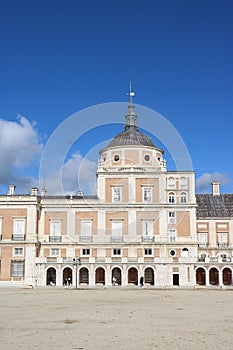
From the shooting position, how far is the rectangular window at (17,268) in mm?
49656

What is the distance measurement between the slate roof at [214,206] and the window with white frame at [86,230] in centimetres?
1378

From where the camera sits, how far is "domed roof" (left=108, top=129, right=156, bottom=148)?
56312mm

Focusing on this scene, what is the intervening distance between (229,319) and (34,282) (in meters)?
34.0

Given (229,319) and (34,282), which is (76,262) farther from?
(229,319)

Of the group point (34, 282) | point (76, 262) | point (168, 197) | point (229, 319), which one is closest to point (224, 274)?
point (168, 197)

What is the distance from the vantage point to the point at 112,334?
14.3 meters

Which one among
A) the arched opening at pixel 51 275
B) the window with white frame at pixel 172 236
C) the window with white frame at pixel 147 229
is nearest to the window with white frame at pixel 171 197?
the window with white frame at pixel 147 229

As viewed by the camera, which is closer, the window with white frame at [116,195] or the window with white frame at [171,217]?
the window with white frame at [171,217]

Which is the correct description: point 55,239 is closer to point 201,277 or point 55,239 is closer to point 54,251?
point 54,251

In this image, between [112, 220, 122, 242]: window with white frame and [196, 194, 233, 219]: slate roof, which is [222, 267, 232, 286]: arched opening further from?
[112, 220, 122, 242]: window with white frame

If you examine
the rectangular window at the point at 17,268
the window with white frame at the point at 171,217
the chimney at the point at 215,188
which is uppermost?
the chimney at the point at 215,188

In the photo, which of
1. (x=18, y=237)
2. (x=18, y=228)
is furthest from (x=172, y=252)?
(x=18, y=228)

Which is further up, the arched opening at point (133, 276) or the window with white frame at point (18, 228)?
the window with white frame at point (18, 228)

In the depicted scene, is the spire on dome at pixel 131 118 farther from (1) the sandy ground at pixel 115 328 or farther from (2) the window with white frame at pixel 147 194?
(1) the sandy ground at pixel 115 328
